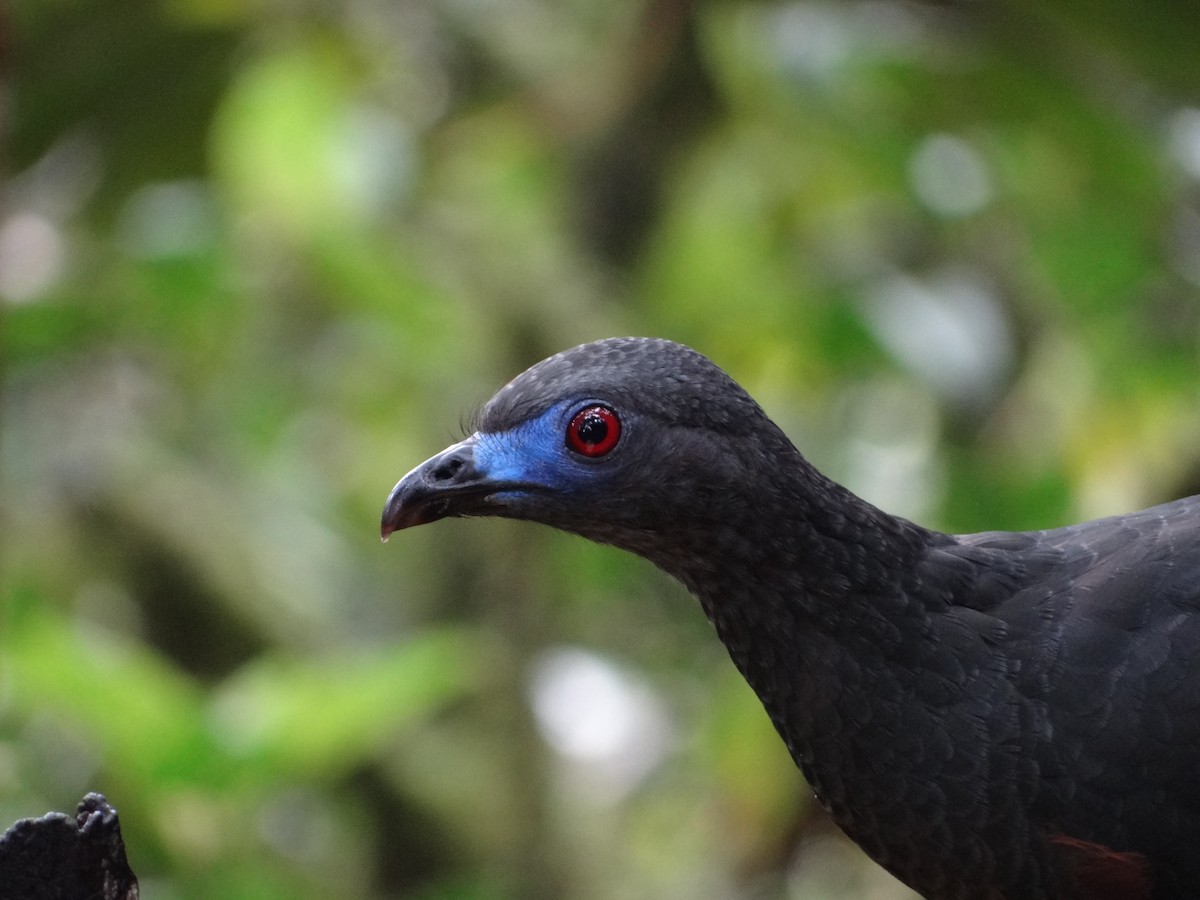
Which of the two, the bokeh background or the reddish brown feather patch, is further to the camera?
the bokeh background

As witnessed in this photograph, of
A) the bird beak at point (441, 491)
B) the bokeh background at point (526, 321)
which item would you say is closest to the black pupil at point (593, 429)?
the bird beak at point (441, 491)

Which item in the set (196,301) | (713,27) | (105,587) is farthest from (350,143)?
(105,587)

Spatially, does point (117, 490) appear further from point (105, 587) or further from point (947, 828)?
point (947, 828)

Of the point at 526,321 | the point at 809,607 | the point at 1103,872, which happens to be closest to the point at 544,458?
the point at 809,607

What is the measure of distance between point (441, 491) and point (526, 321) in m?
2.73

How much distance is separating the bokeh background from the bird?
1.33 m

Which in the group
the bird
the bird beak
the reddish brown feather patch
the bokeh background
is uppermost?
the bokeh background

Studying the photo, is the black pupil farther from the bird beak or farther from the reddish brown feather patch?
the reddish brown feather patch

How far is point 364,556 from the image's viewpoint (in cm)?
594

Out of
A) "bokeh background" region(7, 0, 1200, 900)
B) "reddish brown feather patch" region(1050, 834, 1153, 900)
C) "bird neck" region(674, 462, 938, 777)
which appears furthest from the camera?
"bokeh background" region(7, 0, 1200, 900)

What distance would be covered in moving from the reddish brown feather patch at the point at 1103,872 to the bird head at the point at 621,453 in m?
0.59

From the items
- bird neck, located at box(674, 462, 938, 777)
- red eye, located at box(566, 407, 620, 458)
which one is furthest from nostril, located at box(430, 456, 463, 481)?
bird neck, located at box(674, 462, 938, 777)

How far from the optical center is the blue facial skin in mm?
2068

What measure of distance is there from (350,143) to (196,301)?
641 millimetres
